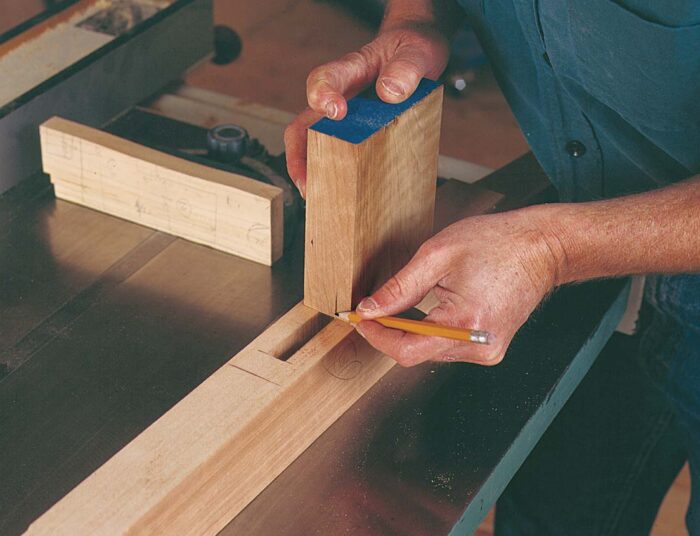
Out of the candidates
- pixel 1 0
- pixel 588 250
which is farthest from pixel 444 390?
pixel 1 0

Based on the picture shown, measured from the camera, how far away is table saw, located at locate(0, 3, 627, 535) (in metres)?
0.89

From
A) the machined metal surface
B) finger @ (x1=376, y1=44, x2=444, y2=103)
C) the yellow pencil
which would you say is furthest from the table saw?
finger @ (x1=376, y1=44, x2=444, y2=103)

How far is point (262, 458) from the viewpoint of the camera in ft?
2.91

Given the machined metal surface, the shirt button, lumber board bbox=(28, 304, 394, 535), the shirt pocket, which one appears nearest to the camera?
lumber board bbox=(28, 304, 394, 535)

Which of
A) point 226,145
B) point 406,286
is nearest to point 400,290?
point 406,286

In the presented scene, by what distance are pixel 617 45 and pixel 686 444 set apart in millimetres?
536

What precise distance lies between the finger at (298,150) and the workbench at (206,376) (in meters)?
0.12

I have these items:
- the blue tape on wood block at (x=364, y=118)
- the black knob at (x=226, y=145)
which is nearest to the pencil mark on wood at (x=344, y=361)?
the blue tape on wood block at (x=364, y=118)

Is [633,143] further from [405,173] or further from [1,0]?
[1,0]

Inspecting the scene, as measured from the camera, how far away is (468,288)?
93cm

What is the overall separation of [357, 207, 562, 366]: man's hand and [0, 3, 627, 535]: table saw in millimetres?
88

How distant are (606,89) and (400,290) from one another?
39cm

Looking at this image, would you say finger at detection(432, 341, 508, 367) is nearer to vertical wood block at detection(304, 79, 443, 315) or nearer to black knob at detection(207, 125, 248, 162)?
vertical wood block at detection(304, 79, 443, 315)

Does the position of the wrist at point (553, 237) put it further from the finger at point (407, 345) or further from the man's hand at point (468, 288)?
the finger at point (407, 345)
